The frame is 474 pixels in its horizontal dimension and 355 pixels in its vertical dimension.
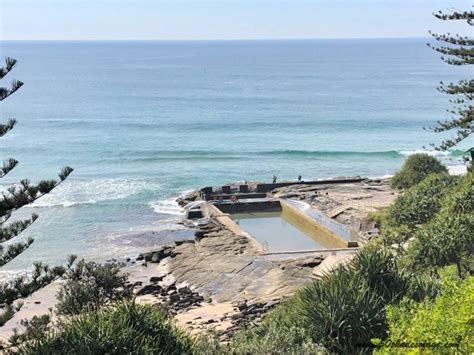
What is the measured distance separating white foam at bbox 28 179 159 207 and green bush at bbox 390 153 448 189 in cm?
1555

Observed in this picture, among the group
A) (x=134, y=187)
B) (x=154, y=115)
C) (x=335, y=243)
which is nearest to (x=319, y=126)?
(x=154, y=115)

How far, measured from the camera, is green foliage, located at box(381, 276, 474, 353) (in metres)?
5.64

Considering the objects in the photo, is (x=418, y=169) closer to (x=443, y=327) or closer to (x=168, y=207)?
(x=168, y=207)

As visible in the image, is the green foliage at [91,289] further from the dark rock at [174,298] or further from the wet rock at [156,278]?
the wet rock at [156,278]

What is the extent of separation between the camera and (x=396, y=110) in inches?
2699

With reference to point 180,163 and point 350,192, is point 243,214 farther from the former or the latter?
point 180,163

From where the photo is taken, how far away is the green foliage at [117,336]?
8141 millimetres

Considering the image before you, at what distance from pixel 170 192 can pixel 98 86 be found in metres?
62.2

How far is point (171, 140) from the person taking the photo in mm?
54125

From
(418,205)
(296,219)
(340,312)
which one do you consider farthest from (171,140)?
(340,312)

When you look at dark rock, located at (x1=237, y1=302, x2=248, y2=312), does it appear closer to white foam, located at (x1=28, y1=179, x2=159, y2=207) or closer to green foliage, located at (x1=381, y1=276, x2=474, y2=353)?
green foliage, located at (x1=381, y1=276, x2=474, y2=353)

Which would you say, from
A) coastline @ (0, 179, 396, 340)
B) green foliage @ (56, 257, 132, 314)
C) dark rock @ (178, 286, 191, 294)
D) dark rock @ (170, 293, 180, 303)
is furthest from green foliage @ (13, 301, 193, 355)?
dark rock @ (178, 286, 191, 294)

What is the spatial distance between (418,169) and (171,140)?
97.9ft

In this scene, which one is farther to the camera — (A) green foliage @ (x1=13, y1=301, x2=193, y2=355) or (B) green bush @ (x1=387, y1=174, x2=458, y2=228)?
(B) green bush @ (x1=387, y1=174, x2=458, y2=228)
